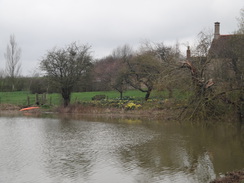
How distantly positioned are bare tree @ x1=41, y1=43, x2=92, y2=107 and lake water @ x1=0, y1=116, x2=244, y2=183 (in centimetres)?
1322

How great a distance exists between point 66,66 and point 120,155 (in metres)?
21.3

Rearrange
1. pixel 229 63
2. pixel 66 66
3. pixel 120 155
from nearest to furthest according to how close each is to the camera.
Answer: pixel 120 155 < pixel 229 63 < pixel 66 66

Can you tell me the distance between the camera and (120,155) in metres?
12.8

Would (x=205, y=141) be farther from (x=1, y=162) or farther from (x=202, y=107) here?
(x=1, y=162)

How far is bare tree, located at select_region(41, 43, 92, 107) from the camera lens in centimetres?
3228

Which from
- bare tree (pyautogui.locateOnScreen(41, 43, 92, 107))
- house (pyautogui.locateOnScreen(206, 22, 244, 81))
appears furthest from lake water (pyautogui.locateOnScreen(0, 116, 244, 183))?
bare tree (pyautogui.locateOnScreen(41, 43, 92, 107))

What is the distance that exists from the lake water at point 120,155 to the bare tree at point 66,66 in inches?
520

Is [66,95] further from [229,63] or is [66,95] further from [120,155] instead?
[120,155]

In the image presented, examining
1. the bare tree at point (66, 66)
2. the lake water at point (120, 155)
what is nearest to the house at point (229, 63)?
the lake water at point (120, 155)

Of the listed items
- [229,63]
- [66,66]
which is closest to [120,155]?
[229,63]

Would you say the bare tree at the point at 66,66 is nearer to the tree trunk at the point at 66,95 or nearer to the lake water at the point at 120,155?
the tree trunk at the point at 66,95

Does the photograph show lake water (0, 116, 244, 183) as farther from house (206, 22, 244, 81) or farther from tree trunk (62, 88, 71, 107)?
tree trunk (62, 88, 71, 107)

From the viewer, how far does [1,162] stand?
453 inches

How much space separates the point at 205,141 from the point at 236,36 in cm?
879
